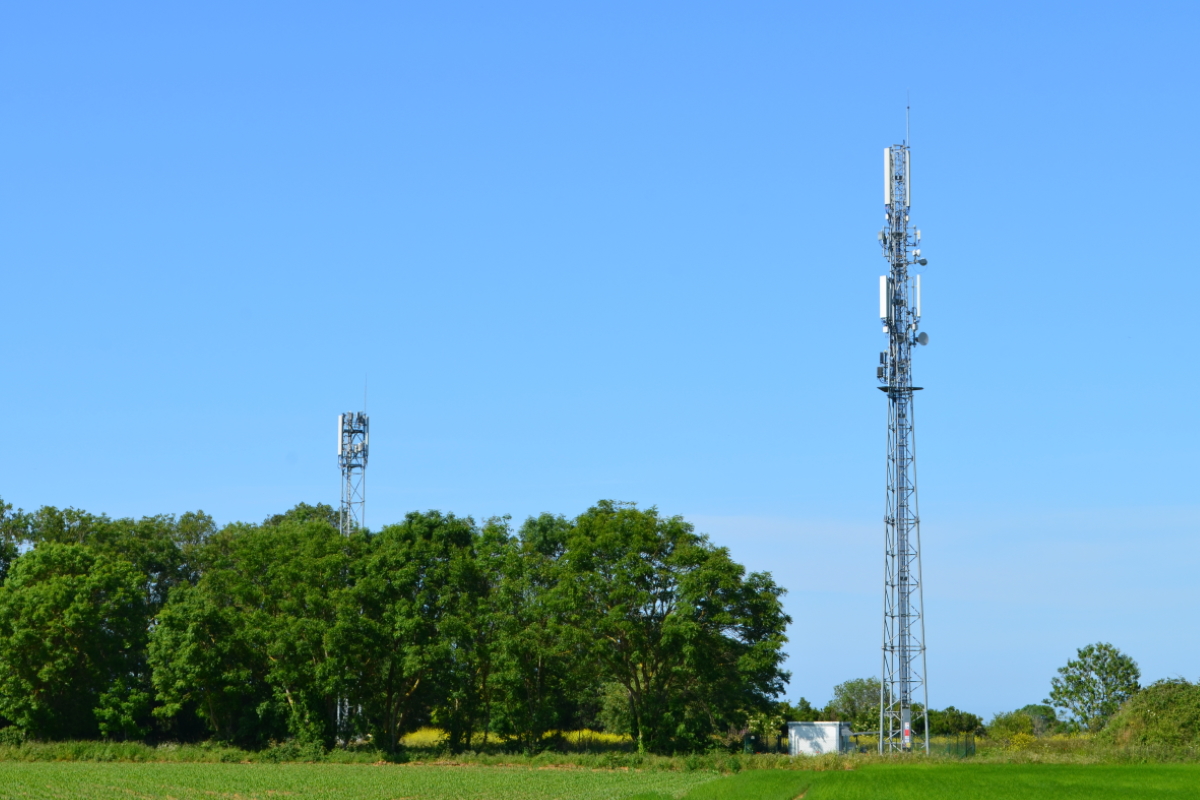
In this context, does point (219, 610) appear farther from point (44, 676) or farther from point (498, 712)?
point (498, 712)

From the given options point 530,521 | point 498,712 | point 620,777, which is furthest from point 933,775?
point 530,521

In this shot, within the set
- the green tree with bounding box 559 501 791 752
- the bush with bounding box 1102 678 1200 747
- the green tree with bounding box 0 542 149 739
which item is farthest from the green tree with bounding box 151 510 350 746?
the bush with bounding box 1102 678 1200 747

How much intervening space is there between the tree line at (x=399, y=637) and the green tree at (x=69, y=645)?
0.10 metres

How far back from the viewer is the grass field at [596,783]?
1551 inches

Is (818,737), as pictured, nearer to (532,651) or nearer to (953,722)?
(532,651)

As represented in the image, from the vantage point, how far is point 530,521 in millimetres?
→ 89625

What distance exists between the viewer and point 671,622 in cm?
5978

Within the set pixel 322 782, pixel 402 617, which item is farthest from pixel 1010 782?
pixel 402 617

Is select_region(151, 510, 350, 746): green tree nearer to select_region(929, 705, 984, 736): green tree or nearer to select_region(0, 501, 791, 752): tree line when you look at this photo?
select_region(0, 501, 791, 752): tree line

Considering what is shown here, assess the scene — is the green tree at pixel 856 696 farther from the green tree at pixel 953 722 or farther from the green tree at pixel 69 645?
the green tree at pixel 69 645

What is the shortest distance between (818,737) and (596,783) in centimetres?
1849

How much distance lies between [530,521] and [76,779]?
145 feet

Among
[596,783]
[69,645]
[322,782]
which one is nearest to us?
[596,783]

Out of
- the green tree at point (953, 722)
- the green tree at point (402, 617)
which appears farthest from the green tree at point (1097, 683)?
the green tree at point (402, 617)
